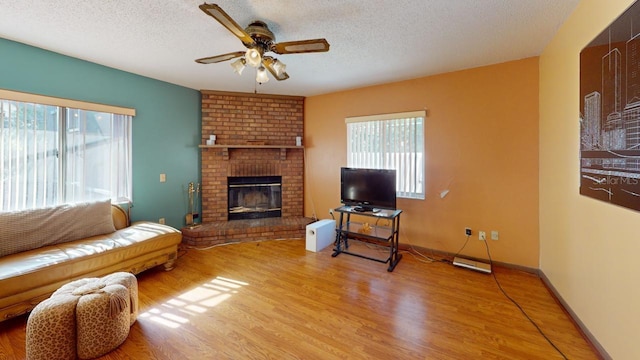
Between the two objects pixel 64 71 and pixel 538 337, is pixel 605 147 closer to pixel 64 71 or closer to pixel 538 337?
pixel 538 337

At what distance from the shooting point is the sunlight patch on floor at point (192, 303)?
78.9 inches

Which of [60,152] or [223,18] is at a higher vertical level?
[223,18]

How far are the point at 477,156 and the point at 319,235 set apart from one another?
7.65 feet

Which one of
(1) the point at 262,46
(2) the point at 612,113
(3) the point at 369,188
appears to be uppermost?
(1) the point at 262,46

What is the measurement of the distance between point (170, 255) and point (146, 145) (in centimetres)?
171

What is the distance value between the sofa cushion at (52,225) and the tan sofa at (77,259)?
13 millimetres

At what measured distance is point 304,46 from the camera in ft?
6.08

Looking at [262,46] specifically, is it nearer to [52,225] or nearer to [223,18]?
[223,18]

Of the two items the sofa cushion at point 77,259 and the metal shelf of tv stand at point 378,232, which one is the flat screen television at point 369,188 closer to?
the metal shelf of tv stand at point 378,232

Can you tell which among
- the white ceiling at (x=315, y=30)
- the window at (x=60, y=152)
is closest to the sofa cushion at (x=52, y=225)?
the window at (x=60, y=152)

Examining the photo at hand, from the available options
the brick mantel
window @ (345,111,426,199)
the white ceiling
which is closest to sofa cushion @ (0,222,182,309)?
the brick mantel

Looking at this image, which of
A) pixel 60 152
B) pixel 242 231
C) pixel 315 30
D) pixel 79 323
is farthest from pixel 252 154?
pixel 79 323

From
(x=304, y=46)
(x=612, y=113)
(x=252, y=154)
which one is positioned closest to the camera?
(x=612, y=113)

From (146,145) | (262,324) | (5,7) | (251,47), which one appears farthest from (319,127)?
(5,7)
